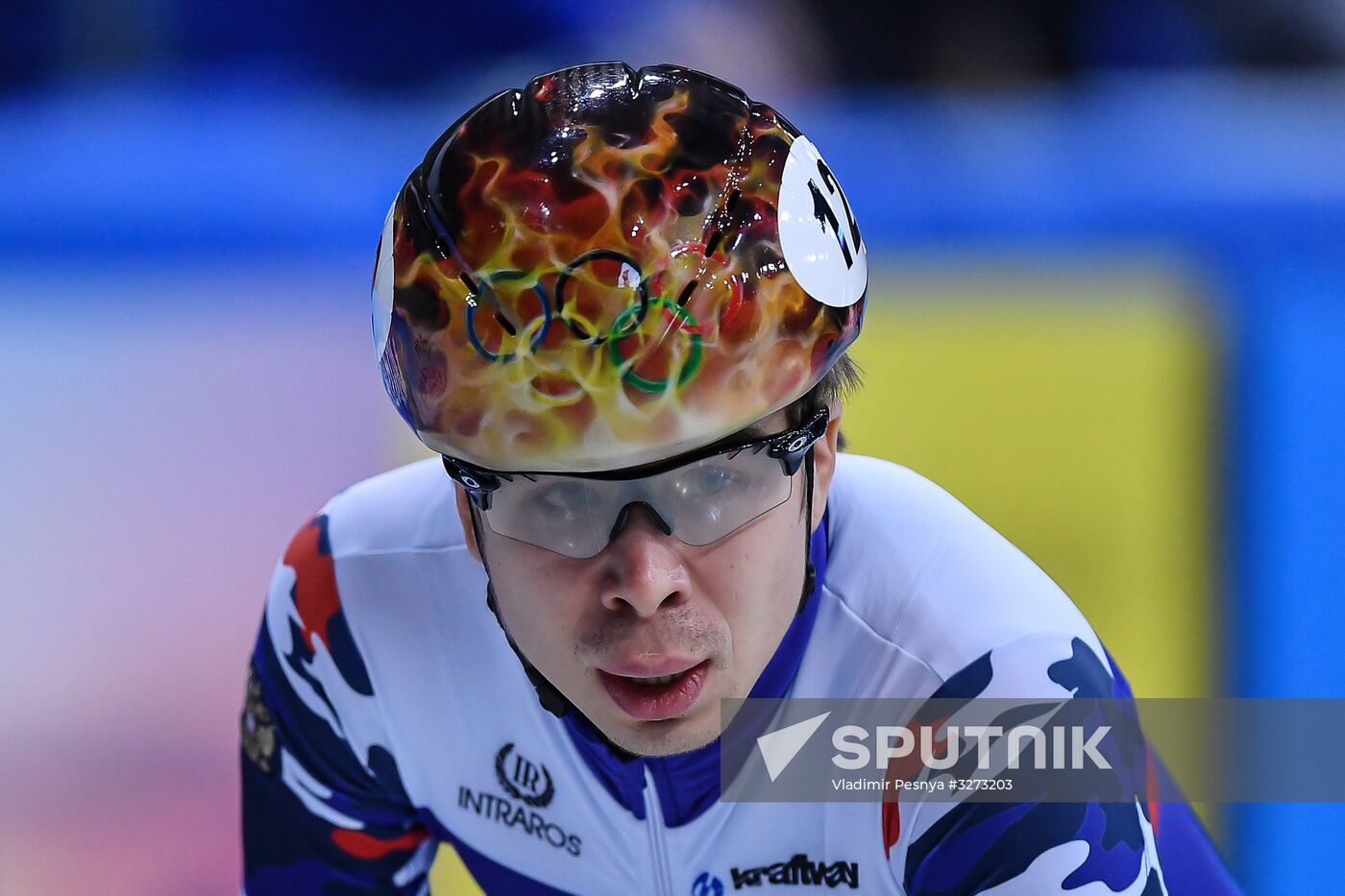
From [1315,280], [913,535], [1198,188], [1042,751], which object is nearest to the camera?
[1042,751]

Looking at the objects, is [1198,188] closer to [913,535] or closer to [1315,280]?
[1315,280]

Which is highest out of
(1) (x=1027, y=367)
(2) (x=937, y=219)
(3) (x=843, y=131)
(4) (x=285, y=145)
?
(3) (x=843, y=131)

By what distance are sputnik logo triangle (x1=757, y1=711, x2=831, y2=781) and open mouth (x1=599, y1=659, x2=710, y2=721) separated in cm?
24

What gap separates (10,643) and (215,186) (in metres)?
0.78

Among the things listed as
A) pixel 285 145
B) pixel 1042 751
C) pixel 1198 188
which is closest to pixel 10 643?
pixel 285 145

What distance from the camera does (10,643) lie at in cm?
222

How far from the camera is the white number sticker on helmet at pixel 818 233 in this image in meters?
0.95


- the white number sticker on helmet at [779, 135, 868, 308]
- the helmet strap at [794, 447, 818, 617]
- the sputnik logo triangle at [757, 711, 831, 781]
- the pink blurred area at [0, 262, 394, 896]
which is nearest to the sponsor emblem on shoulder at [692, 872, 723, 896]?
the sputnik logo triangle at [757, 711, 831, 781]

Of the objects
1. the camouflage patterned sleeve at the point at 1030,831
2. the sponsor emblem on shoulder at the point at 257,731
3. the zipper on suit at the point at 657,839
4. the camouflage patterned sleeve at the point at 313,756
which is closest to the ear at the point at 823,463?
the camouflage patterned sleeve at the point at 1030,831

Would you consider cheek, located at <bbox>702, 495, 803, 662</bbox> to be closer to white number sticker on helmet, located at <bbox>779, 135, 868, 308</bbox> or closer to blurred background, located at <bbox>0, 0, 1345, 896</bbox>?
white number sticker on helmet, located at <bbox>779, 135, 868, 308</bbox>

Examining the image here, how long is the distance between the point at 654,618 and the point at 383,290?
0.29 metres

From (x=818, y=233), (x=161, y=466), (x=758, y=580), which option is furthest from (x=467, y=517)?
(x=161, y=466)

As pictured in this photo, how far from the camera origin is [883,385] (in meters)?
2.14

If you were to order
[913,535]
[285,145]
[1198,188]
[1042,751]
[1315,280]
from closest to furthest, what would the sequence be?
[1042,751] → [913,535] → [1315,280] → [1198,188] → [285,145]
